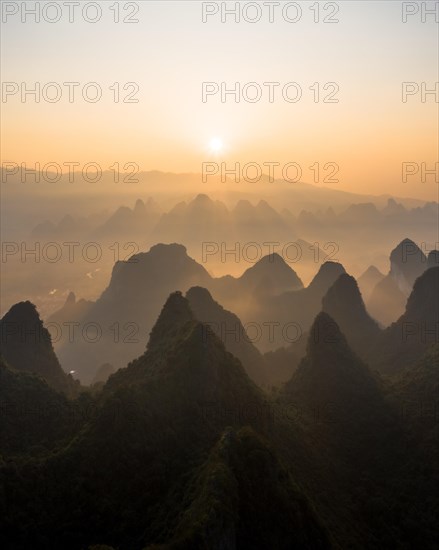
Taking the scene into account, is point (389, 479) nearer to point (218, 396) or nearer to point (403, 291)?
point (218, 396)

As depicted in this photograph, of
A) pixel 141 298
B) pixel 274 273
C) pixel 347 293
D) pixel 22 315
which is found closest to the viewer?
pixel 22 315

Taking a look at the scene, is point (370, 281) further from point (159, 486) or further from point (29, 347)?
point (159, 486)

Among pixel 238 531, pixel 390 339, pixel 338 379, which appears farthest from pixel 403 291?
pixel 238 531

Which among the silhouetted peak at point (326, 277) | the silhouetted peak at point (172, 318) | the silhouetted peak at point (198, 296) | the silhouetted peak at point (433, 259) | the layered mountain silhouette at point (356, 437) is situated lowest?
the layered mountain silhouette at point (356, 437)

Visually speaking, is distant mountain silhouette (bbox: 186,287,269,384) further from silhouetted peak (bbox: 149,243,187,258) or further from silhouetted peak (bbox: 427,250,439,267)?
silhouetted peak (bbox: 427,250,439,267)

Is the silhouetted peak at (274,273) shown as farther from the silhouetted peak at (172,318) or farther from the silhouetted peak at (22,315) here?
the silhouetted peak at (172,318)

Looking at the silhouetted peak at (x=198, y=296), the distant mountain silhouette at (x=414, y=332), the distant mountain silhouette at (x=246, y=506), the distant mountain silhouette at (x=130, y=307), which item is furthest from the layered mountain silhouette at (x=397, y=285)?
the distant mountain silhouette at (x=246, y=506)

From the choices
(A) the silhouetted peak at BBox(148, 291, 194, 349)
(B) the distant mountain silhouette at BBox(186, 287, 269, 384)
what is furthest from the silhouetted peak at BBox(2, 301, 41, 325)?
(B) the distant mountain silhouette at BBox(186, 287, 269, 384)

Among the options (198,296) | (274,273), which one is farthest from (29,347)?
(274,273)
